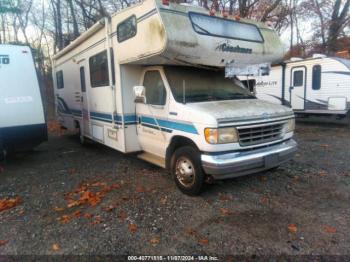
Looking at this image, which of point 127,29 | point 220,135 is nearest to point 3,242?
point 220,135

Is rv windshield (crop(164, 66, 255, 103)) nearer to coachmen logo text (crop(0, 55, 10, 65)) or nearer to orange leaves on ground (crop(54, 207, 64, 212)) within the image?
orange leaves on ground (crop(54, 207, 64, 212))

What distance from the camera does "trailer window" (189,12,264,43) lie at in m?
4.66

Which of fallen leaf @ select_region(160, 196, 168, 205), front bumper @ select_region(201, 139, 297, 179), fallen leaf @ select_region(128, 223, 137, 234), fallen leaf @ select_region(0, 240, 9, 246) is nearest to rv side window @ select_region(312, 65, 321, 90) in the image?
front bumper @ select_region(201, 139, 297, 179)

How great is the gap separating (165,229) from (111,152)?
4.58 m

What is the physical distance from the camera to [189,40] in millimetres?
4402

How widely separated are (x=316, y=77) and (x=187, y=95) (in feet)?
29.2

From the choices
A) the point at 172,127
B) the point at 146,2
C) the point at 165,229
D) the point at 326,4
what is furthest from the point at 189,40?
the point at 326,4

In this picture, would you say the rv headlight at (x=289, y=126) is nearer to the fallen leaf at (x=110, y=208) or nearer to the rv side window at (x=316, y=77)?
the fallen leaf at (x=110, y=208)

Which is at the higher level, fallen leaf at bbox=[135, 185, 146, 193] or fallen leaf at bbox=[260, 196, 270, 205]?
fallen leaf at bbox=[135, 185, 146, 193]

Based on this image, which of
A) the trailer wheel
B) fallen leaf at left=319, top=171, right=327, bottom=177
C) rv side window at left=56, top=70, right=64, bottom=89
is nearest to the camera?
the trailer wheel

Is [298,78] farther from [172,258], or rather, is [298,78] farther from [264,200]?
[172,258]

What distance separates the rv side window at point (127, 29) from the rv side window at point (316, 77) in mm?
9071

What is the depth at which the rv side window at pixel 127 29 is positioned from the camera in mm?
4980

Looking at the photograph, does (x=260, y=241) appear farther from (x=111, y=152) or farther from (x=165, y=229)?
(x=111, y=152)
